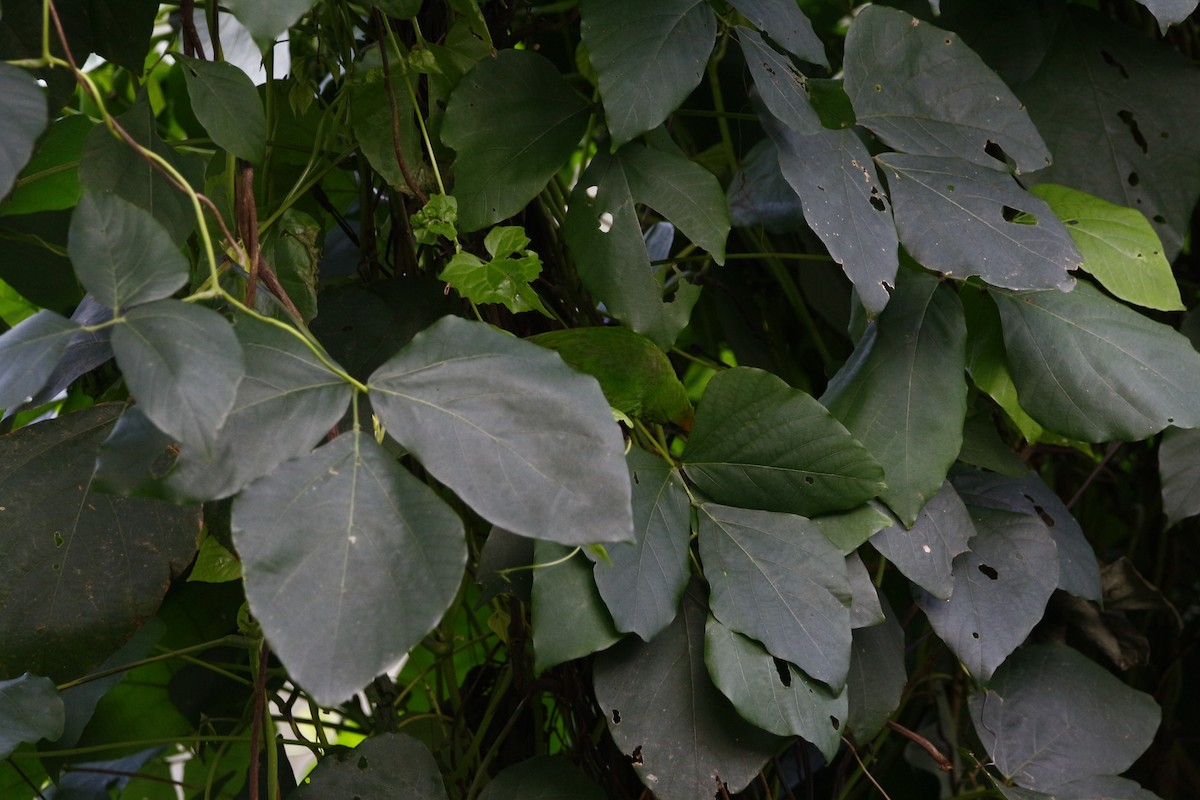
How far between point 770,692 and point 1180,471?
0.49m

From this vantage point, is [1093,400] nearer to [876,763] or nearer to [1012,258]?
[1012,258]

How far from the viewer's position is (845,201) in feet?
2.09

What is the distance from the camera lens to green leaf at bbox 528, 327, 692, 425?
62 cm

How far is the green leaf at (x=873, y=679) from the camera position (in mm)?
699

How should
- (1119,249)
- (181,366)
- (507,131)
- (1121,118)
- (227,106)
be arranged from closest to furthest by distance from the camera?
(181,366) < (227,106) < (507,131) < (1119,249) < (1121,118)

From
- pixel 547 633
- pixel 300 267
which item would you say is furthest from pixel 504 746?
pixel 300 267

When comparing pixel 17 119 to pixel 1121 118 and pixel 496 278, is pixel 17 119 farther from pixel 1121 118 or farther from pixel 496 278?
pixel 1121 118

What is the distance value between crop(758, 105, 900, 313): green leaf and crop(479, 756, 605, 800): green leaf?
1.26 feet

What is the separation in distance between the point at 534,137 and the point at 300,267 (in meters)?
0.18

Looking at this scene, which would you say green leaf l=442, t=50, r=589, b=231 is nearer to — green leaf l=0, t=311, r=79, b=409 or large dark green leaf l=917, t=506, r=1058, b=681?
green leaf l=0, t=311, r=79, b=409

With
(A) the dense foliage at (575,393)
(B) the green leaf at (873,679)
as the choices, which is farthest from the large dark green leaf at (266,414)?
(B) the green leaf at (873,679)

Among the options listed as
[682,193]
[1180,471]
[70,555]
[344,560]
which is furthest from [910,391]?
[70,555]

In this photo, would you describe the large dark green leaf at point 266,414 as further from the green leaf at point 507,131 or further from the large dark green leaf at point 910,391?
the large dark green leaf at point 910,391

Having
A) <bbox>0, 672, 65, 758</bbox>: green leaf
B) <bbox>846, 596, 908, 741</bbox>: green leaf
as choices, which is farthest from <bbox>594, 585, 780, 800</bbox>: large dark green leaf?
<bbox>0, 672, 65, 758</bbox>: green leaf
